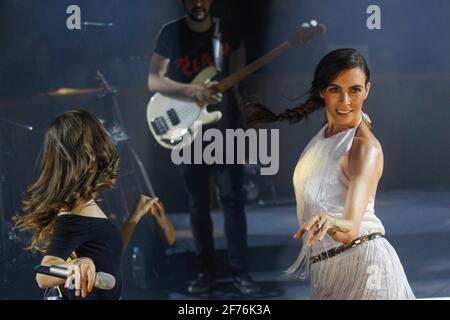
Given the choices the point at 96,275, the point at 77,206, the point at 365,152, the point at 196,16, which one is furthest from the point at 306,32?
the point at 96,275

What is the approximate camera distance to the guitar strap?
180 inches

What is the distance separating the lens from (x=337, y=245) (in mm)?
4320

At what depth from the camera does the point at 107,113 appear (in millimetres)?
4590

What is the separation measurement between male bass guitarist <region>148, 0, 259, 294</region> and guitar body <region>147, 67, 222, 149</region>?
0.11 feet

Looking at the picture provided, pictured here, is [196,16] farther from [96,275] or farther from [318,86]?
[96,275]

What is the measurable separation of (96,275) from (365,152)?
141 centimetres

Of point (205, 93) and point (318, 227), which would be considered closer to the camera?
point (318, 227)

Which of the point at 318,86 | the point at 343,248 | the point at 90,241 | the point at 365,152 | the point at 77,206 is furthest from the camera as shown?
the point at 318,86

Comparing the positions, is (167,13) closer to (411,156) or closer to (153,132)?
(153,132)

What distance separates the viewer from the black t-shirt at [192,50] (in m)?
4.57

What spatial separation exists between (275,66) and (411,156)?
826 mm

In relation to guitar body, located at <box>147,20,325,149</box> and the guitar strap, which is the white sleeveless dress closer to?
guitar body, located at <box>147,20,325,149</box>

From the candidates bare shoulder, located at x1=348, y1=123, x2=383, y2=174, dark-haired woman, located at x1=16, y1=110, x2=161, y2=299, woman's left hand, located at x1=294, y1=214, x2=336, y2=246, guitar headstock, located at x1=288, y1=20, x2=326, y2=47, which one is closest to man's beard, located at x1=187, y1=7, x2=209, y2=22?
guitar headstock, located at x1=288, y1=20, x2=326, y2=47
